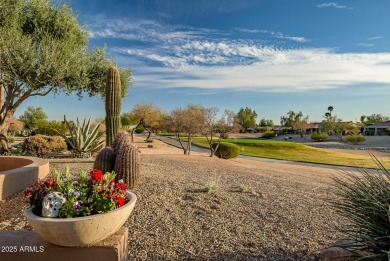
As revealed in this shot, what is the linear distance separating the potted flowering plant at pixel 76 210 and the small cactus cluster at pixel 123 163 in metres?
3.75

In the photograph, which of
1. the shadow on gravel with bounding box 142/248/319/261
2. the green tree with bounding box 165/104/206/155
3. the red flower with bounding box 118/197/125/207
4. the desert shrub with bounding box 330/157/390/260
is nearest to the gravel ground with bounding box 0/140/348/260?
the shadow on gravel with bounding box 142/248/319/261

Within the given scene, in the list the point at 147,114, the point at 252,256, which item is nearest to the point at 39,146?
the point at 252,256

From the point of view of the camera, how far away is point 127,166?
25.7ft

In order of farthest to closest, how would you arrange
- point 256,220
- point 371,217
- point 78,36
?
point 78,36
point 256,220
point 371,217

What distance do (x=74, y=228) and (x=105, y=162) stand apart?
190 inches

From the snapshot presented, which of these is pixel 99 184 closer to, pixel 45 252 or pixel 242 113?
pixel 45 252

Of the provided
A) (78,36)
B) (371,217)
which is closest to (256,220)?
(371,217)

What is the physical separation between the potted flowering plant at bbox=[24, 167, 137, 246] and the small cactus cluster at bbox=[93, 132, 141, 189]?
12.3 feet

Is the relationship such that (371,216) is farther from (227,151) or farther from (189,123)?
(189,123)

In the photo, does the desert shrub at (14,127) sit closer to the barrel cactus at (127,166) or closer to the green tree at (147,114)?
the green tree at (147,114)

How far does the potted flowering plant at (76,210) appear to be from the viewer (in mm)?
3426

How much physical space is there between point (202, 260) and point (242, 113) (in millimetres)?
105987

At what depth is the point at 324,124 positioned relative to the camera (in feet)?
259

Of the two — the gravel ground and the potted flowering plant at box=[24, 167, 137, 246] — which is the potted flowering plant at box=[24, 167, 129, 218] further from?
the gravel ground
